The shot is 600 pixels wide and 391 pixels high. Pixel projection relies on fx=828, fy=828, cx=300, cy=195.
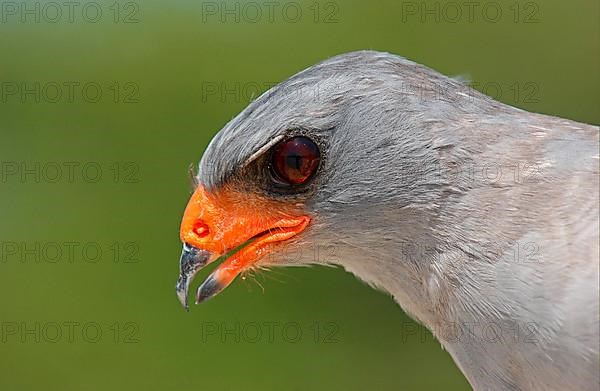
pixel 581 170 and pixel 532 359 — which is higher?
pixel 581 170

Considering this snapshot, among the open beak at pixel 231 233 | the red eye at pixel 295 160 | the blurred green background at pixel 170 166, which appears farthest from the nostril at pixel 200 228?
the blurred green background at pixel 170 166

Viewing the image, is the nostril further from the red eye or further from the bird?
the red eye

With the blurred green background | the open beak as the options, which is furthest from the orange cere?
the blurred green background

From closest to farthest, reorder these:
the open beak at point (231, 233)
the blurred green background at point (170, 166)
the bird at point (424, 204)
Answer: the bird at point (424, 204) → the open beak at point (231, 233) → the blurred green background at point (170, 166)

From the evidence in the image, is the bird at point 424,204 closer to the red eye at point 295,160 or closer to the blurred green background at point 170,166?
the red eye at point 295,160

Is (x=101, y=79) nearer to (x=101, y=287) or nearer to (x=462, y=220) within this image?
(x=101, y=287)

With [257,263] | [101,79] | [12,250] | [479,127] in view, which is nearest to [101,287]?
[12,250]

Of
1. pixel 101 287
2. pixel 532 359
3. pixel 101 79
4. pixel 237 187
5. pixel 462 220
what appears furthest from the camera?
pixel 101 79
